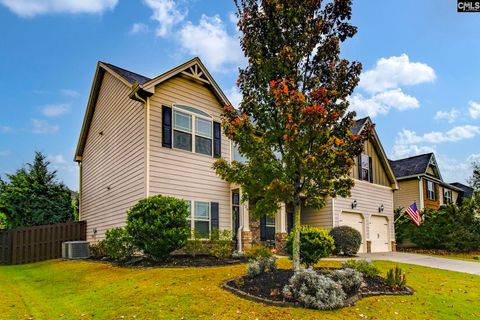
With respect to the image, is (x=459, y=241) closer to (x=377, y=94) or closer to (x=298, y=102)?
(x=377, y=94)

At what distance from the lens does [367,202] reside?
74.5 feet

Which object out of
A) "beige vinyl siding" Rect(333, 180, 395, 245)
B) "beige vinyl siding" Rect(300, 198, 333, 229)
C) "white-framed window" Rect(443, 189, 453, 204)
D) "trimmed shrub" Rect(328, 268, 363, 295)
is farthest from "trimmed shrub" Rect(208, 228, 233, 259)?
"white-framed window" Rect(443, 189, 453, 204)

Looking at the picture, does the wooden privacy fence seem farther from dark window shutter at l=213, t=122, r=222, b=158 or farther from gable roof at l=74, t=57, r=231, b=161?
dark window shutter at l=213, t=122, r=222, b=158

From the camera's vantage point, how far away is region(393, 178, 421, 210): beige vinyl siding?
2968 cm

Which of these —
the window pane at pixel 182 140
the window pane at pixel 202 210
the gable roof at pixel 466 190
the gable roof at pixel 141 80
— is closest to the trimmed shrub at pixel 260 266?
the window pane at pixel 202 210

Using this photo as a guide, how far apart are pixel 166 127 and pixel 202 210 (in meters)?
3.39

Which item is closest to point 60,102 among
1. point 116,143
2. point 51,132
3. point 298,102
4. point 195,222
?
point 51,132

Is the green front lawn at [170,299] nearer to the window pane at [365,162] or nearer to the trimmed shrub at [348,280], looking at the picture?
the trimmed shrub at [348,280]

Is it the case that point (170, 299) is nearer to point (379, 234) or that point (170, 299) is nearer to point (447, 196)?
point (379, 234)

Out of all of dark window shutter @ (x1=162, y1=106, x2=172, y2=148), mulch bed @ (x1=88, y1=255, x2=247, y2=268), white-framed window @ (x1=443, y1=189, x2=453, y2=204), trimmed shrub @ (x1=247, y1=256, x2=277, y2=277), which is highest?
dark window shutter @ (x1=162, y1=106, x2=172, y2=148)

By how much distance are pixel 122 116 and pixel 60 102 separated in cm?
536

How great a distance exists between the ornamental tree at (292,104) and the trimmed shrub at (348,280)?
4.24ft

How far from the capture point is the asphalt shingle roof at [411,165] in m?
30.2

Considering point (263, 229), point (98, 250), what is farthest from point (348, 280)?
point (98, 250)
